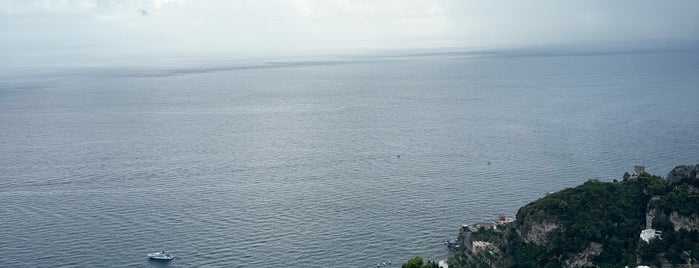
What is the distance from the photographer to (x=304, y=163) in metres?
74.1

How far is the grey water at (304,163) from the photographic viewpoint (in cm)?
5212

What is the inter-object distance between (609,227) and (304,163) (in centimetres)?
3798

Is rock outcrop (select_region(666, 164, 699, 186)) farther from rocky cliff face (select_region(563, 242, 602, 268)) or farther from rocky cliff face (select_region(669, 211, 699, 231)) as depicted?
rocky cliff face (select_region(563, 242, 602, 268))

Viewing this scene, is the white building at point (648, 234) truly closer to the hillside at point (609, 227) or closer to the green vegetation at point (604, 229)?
the hillside at point (609, 227)

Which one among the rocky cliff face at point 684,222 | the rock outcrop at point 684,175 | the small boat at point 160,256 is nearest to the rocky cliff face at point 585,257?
the rocky cliff face at point 684,222

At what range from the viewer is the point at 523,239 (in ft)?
141

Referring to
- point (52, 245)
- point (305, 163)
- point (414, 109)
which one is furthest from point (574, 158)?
point (52, 245)

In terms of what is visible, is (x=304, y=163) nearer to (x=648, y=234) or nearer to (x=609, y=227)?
(x=609, y=227)

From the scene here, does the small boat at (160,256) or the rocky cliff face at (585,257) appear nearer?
the rocky cliff face at (585,257)

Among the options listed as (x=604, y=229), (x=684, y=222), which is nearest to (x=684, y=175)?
(x=684, y=222)

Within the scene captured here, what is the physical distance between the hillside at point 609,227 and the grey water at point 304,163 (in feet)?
28.6

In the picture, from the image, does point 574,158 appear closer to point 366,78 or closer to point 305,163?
point 305,163

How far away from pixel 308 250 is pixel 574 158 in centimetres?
3385

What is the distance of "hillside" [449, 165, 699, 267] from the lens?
129 ft
